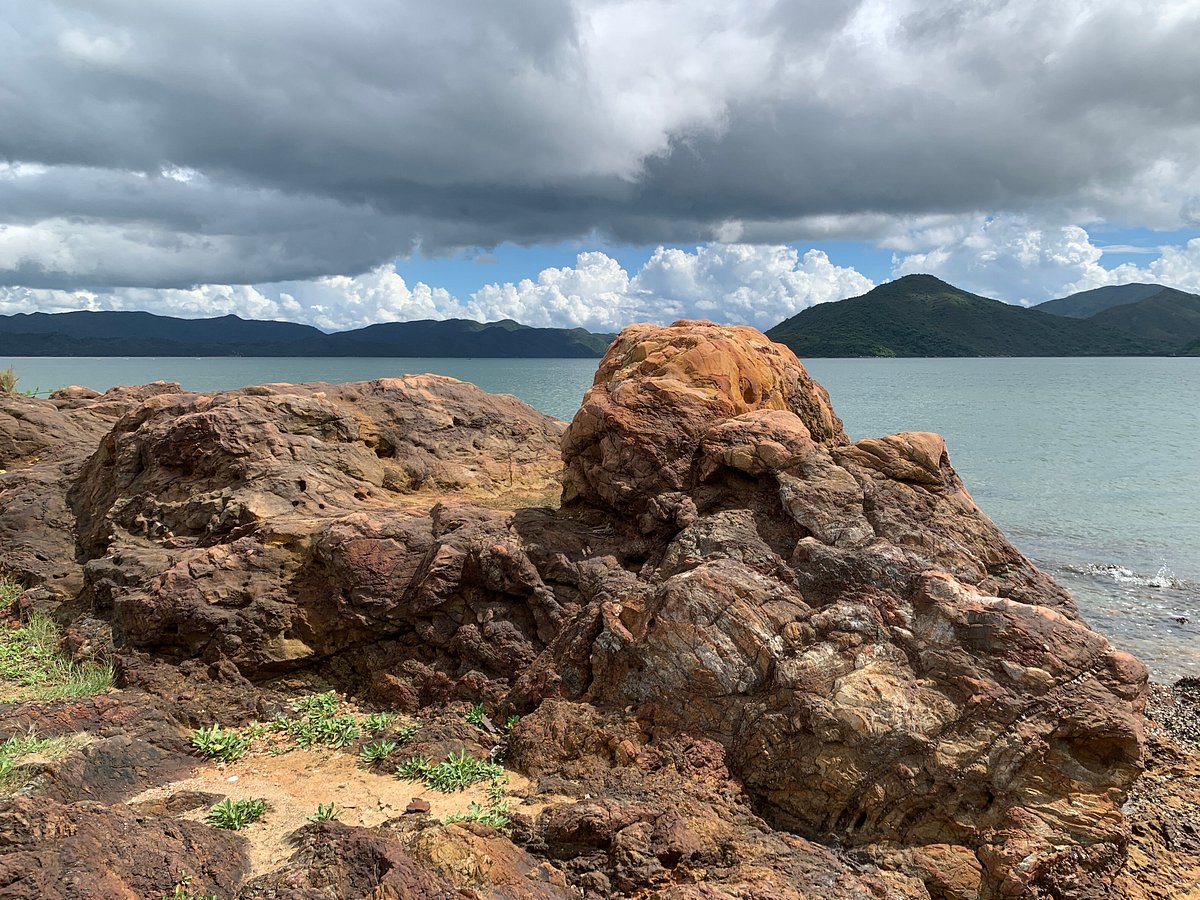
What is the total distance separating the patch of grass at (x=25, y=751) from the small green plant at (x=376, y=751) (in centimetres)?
253

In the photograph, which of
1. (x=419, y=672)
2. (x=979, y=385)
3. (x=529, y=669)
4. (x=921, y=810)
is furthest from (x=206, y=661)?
(x=979, y=385)

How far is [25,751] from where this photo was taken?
6.86 m

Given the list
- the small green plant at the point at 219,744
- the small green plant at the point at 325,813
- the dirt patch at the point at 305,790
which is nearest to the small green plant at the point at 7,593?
the small green plant at the point at 219,744

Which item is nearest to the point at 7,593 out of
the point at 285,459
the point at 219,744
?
the point at 285,459

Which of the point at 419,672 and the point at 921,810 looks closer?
the point at 921,810

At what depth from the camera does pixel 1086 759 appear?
6242 mm

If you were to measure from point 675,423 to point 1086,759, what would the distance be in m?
5.67

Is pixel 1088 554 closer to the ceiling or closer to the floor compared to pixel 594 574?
closer to the floor

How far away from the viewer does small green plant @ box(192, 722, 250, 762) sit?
7.64 metres

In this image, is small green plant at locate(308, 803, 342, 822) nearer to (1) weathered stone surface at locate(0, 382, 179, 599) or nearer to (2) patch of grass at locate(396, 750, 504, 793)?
(2) patch of grass at locate(396, 750, 504, 793)

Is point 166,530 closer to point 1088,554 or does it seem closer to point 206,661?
point 206,661

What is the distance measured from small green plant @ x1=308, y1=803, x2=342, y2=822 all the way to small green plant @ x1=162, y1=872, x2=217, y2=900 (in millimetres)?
1447

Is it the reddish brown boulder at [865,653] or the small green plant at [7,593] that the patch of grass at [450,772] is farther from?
the small green plant at [7,593]

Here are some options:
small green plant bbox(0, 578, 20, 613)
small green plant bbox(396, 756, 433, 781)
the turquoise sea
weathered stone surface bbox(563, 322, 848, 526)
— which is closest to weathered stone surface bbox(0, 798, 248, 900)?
small green plant bbox(396, 756, 433, 781)
